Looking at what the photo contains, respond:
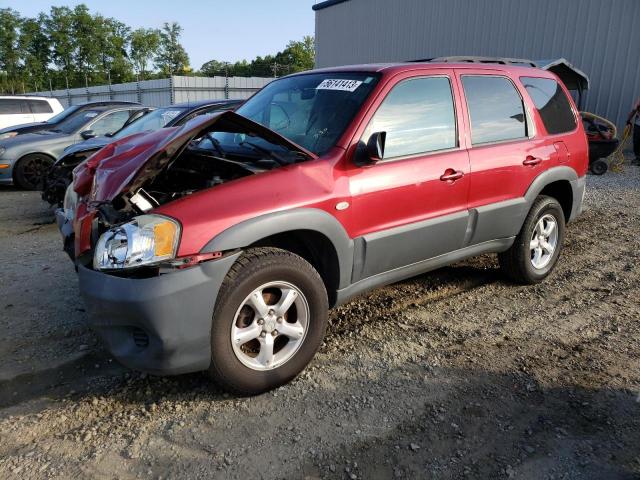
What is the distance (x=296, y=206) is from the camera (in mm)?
2840

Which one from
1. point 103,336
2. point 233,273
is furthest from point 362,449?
point 103,336

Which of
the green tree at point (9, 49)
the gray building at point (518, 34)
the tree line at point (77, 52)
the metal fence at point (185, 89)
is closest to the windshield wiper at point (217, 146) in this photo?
the gray building at point (518, 34)

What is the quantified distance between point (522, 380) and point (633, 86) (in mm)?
12621

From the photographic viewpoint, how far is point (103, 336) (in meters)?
2.61

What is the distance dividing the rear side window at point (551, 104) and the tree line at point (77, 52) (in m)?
45.1

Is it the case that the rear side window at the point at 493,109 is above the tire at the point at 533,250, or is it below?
above

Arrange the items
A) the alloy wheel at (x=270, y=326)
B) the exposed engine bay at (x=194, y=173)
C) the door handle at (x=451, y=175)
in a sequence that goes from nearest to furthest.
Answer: the alloy wheel at (x=270, y=326) → the exposed engine bay at (x=194, y=173) → the door handle at (x=451, y=175)

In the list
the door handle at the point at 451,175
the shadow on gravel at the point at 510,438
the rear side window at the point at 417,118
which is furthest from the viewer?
the door handle at the point at 451,175

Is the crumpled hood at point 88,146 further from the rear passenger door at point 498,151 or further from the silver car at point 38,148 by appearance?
the rear passenger door at point 498,151

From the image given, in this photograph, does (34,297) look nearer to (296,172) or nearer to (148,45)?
(296,172)

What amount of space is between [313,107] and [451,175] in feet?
3.57

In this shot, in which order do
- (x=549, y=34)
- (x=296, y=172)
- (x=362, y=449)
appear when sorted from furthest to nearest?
(x=549, y=34)
(x=296, y=172)
(x=362, y=449)

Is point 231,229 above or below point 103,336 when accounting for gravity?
above

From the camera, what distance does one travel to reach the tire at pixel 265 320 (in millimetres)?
2643
